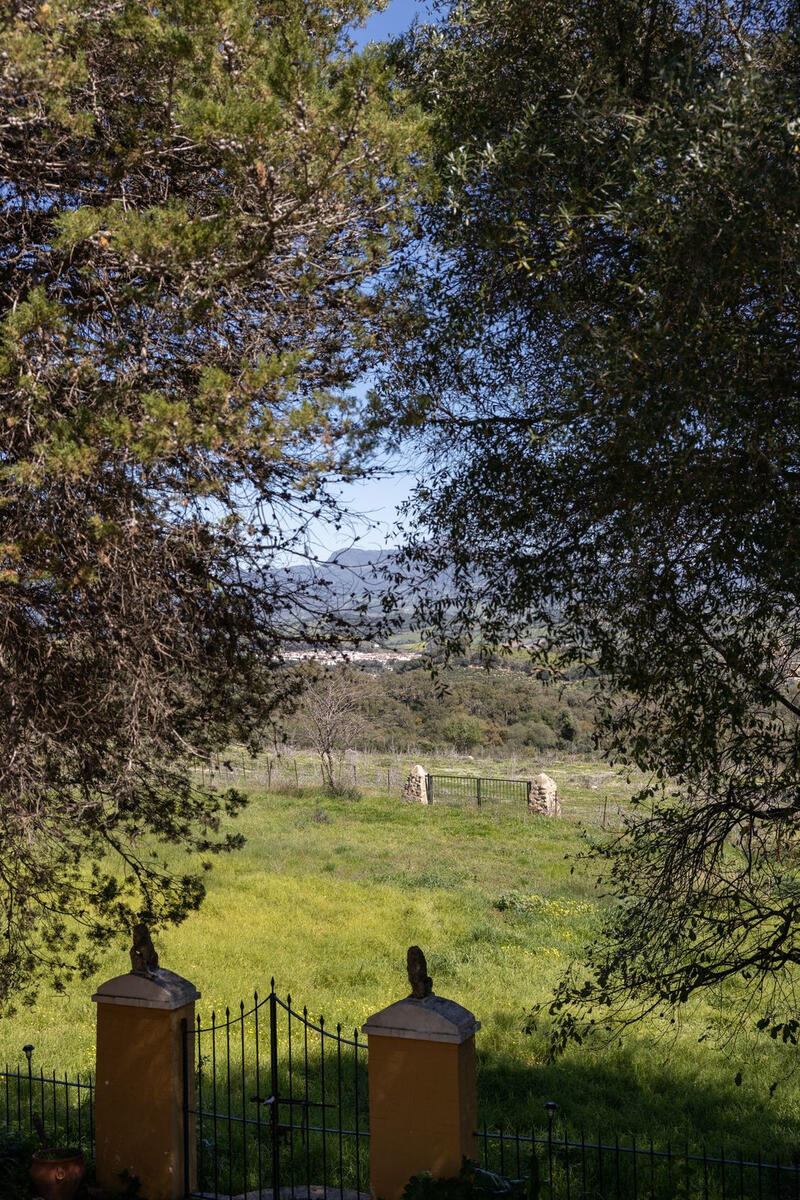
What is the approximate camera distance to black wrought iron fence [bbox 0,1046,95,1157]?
834 cm

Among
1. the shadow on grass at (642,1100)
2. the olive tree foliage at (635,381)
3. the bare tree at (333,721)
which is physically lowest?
the shadow on grass at (642,1100)

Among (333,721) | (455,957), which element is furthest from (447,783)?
(455,957)

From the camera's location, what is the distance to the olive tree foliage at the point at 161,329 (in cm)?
507

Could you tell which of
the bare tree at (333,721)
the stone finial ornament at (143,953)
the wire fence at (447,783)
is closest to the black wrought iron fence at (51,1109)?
the stone finial ornament at (143,953)

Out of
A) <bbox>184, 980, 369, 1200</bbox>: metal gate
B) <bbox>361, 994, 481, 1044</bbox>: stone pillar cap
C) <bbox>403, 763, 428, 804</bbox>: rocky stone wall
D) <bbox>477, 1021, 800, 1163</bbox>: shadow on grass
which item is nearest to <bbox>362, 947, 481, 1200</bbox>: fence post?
<bbox>361, 994, 481, 1044</bbox>: stone pillar cap

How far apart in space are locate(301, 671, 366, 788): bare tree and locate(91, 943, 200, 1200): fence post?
23462 millimetres

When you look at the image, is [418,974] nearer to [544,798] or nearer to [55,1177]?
[55,1177]

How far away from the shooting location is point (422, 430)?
293 inches

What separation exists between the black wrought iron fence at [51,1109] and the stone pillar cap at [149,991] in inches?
38.4

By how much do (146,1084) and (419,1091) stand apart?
7.27 feet

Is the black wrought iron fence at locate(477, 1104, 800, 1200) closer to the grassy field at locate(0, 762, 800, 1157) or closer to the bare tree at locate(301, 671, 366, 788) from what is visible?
the grassy field at locate(0, 762, 800, 1157)

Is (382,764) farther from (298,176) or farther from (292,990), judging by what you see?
(298,176)

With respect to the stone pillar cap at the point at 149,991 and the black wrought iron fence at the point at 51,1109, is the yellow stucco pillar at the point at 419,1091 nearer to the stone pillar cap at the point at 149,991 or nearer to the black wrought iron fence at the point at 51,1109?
the stone pillar cap at the point at 149,991

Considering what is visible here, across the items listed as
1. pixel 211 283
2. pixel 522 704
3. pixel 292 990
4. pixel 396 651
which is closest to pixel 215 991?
pixel 292 990
